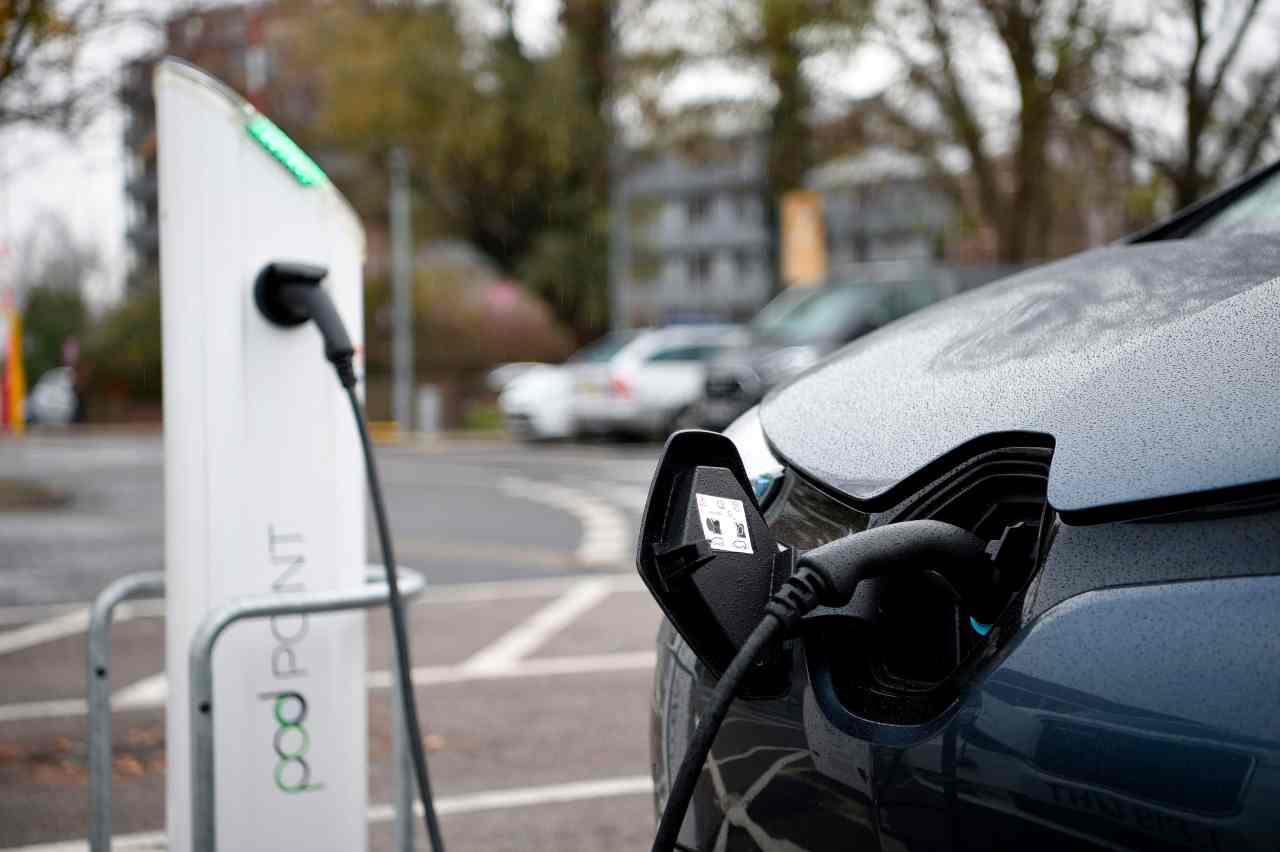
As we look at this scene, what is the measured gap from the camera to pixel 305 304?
8.70 feet

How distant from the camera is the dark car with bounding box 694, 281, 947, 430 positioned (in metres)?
15.4

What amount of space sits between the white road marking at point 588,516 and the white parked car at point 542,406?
5725 millimetres

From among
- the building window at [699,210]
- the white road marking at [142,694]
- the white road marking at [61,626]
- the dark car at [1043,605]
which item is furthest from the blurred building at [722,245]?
the dark car at [1043,605]

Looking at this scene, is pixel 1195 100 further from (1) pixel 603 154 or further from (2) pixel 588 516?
(1) pixel 603 154

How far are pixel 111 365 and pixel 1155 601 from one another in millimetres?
38269

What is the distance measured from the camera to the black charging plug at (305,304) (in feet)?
8.53

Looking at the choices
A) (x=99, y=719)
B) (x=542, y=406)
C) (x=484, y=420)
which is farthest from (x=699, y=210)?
(x=99, y=719)

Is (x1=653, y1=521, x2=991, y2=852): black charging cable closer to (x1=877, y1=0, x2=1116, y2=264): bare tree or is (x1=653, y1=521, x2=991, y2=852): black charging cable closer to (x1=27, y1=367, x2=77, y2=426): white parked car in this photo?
(x1=877, y1=0, x2=1116, y2=264): bare tree

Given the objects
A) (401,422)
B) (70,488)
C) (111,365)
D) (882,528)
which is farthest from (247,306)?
(111,365)

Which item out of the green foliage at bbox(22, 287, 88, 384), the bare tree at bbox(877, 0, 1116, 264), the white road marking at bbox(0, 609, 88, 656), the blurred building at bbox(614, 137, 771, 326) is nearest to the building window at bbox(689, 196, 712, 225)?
the blurred building at bbox(614, 137, 771, 326)

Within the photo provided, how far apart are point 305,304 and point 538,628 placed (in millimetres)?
4702

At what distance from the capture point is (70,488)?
16188 millimetres

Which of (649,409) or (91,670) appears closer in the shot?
(91,670)

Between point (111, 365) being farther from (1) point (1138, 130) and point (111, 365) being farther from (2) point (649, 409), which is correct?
(1) point (1138, 130)
